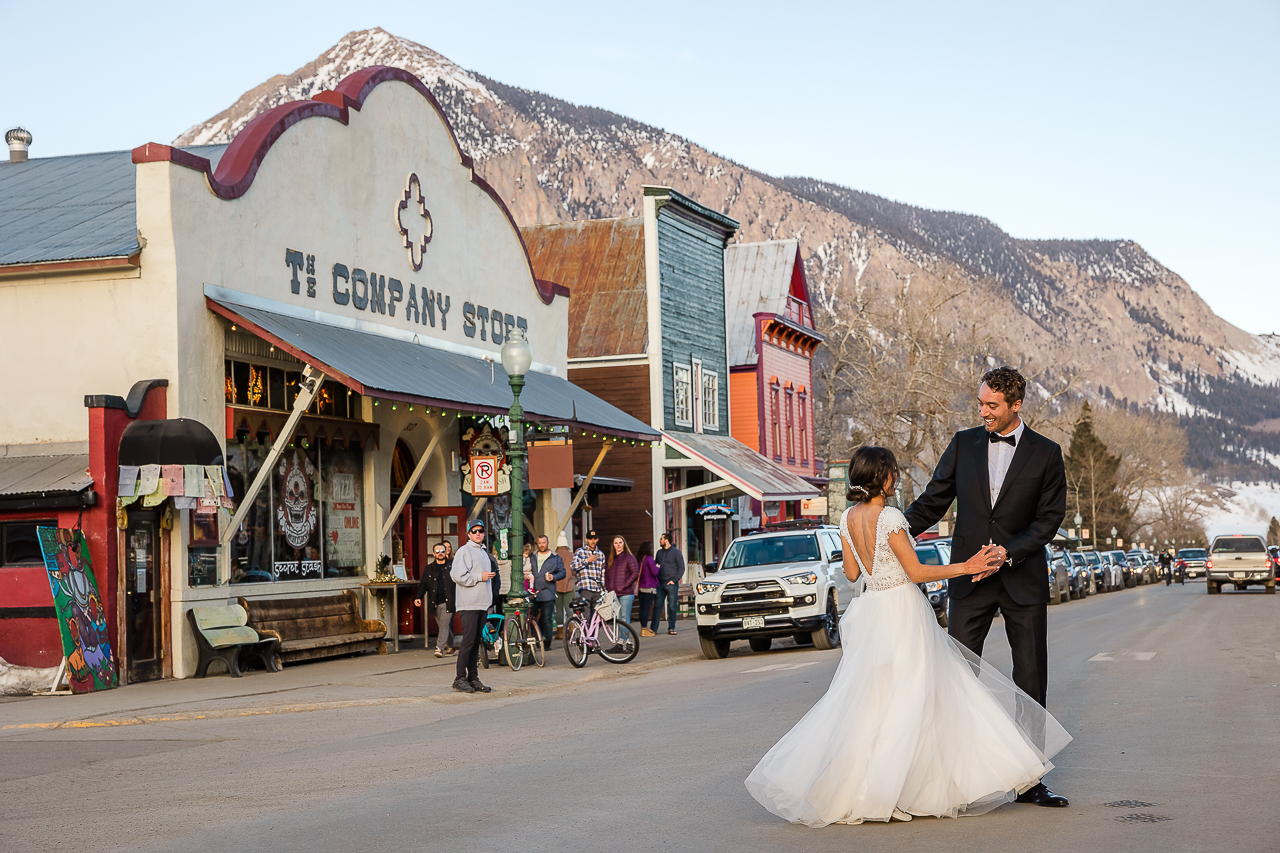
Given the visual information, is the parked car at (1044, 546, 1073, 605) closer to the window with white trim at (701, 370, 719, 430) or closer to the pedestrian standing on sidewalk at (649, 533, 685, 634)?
the window with white trim at (701, 370, 719, 430)

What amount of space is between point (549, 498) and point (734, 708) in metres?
15.3

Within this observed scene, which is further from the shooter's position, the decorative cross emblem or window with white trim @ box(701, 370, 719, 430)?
window with white trim @ box(701, 370, 719, 430)

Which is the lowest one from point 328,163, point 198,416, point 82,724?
point 82,724

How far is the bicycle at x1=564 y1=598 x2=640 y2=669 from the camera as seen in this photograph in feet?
65.6

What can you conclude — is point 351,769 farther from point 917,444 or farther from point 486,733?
point 917,444

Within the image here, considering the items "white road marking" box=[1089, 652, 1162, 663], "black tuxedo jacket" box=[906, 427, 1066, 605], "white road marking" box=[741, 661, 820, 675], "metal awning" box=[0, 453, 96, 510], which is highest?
"metal awning" box=[0, 453, 96, 510]

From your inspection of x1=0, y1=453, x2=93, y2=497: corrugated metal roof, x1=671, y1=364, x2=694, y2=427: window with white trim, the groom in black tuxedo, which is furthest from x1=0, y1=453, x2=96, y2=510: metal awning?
x1=671, y1=364, x2=694, y2=427: window with white trim

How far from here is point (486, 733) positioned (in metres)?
12.6

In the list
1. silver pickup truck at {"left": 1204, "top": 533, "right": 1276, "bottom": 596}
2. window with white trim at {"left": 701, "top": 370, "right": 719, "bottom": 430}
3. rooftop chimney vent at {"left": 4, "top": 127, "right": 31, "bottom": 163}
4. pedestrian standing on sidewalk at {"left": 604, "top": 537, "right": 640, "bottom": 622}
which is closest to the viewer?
pedestrian standing on sidewalk at {"left": 604, "top": 537, "right": 640, "bottom": 622}

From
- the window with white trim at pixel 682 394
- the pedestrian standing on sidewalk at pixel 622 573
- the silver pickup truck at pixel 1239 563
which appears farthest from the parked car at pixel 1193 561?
the pedestrian standing on sidewalk at pixel 622 573

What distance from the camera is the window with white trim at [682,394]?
36.9m

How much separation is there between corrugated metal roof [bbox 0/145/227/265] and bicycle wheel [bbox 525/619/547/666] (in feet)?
24.1

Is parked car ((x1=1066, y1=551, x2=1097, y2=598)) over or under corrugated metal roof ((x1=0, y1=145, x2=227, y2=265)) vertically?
under

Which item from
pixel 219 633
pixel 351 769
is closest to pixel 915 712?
pixel 351 769
